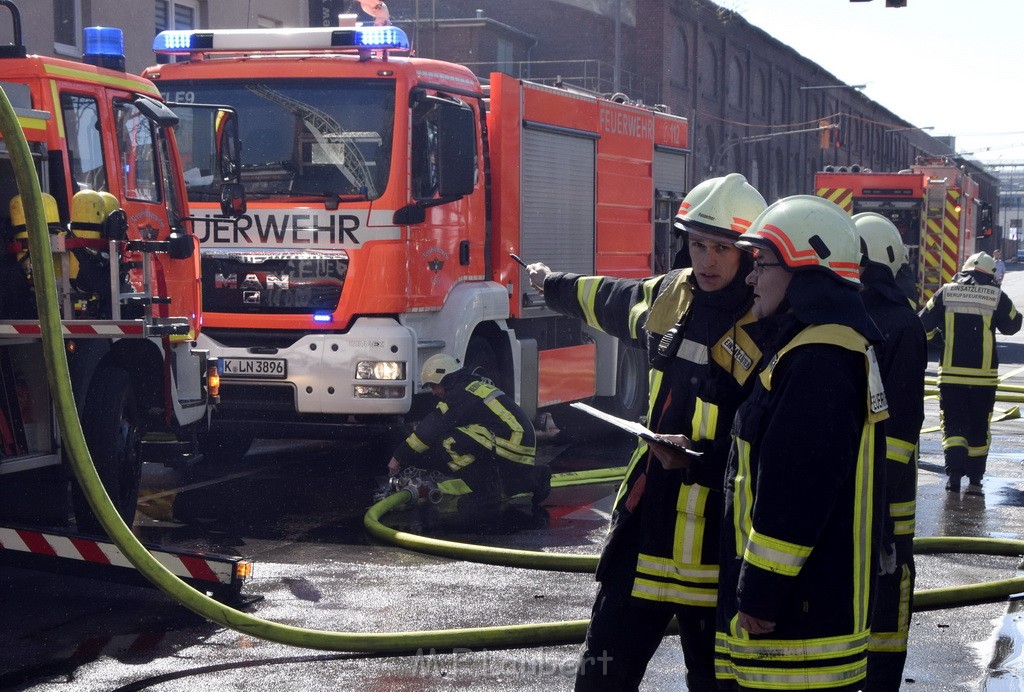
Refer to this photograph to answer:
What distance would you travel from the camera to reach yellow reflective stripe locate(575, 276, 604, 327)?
15.4 feet

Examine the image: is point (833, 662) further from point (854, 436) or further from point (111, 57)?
point (111, 57)

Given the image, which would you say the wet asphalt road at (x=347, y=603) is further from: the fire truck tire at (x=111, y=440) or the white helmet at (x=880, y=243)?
the white helmet at (x=880, y=243)

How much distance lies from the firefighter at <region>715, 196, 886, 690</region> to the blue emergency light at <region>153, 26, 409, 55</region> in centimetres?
615

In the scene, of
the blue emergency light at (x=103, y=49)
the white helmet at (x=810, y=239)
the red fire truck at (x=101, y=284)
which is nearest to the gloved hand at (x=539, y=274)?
the white helmet at (x=810, y=239)

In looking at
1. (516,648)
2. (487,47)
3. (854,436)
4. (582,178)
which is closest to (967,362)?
(582,178)

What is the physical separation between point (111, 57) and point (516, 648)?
13.2 ft

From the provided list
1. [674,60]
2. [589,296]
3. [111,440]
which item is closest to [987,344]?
[589,296]

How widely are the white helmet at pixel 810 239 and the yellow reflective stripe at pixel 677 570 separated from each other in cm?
92

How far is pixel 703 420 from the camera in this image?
378cm

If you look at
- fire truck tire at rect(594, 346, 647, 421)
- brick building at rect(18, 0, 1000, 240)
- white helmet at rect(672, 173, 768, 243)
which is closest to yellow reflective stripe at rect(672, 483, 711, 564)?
white helmet at rect(672, 173, 768, 243)

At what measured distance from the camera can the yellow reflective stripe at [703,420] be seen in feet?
12.3

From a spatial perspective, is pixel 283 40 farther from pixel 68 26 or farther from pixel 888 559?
pixel 68 26

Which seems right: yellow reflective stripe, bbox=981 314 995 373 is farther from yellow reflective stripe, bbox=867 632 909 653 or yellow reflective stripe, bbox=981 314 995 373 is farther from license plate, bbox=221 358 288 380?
yellow reflective stripe, bbox=867 632 909 653

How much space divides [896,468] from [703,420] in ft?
4.43
